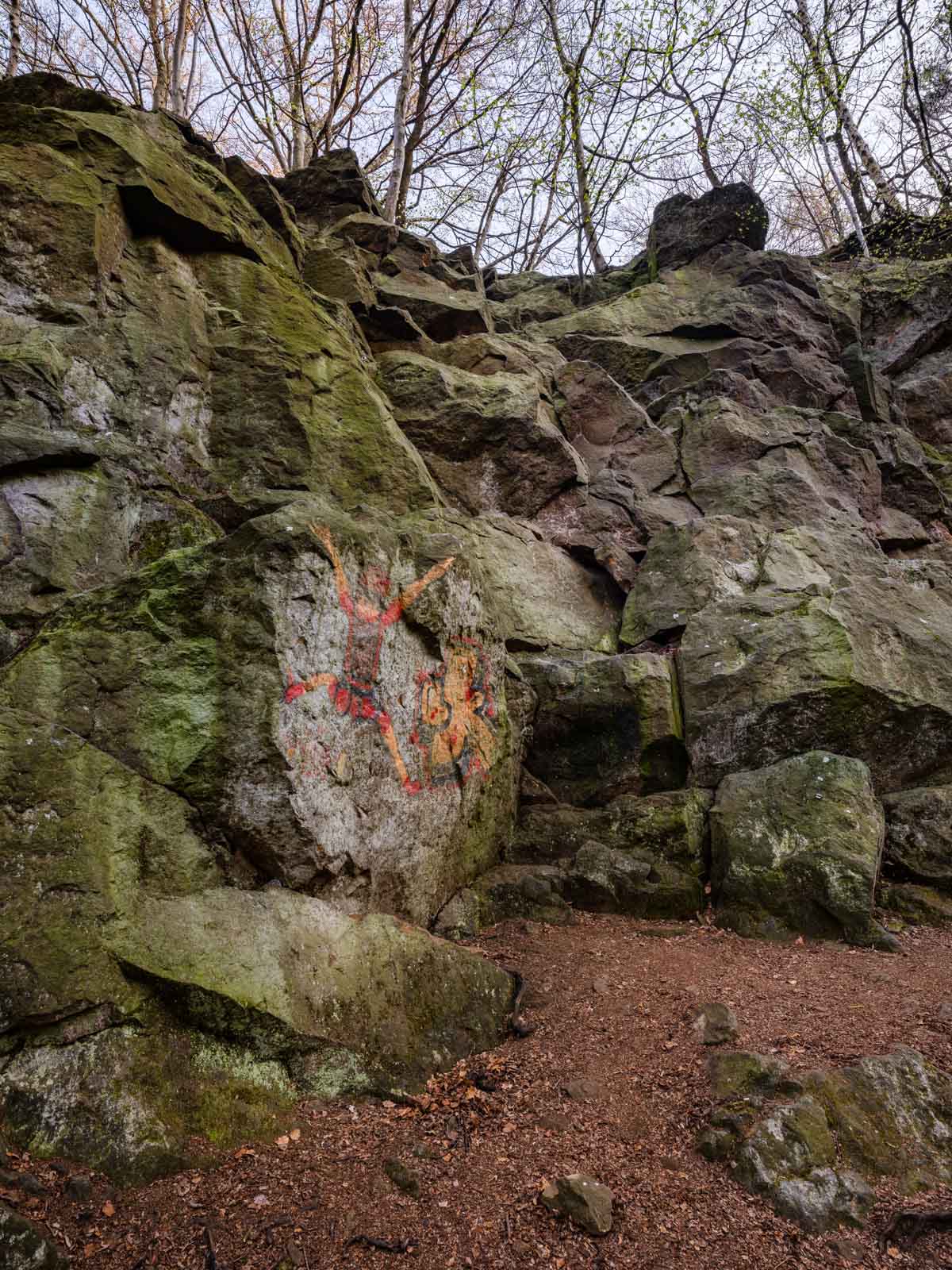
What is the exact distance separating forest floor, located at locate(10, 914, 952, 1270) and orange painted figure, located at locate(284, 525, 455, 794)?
80.9 inches

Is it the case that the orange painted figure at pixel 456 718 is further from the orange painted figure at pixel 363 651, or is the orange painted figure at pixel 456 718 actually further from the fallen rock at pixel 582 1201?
the fallen rock at pixel 582 1201

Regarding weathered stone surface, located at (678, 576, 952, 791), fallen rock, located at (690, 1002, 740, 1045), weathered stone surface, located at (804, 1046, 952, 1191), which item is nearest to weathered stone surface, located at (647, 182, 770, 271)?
weathered stone surface, located at (678, 576, 952, 791)

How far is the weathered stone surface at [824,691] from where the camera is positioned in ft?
22.4

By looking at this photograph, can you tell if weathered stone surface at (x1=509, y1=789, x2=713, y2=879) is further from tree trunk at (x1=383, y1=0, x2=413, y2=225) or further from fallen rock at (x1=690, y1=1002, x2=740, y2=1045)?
tree trunk at (x1=383, y1=0, x2=413, y2=225)

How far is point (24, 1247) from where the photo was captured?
7.94 ft

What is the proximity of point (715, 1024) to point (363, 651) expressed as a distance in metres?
3.15

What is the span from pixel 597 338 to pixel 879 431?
223 inches

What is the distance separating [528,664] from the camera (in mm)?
7738

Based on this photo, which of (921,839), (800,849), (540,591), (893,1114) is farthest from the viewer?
(540,591)

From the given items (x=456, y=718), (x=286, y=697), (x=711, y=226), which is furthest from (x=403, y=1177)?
(x=711, y=226)

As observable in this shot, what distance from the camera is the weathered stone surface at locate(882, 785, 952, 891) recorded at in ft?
20.3

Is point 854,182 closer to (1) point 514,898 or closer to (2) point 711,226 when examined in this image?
(2) point 711,226

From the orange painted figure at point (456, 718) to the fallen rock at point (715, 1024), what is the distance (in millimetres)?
2373

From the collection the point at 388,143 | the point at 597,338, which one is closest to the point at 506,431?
the point at 597,338
